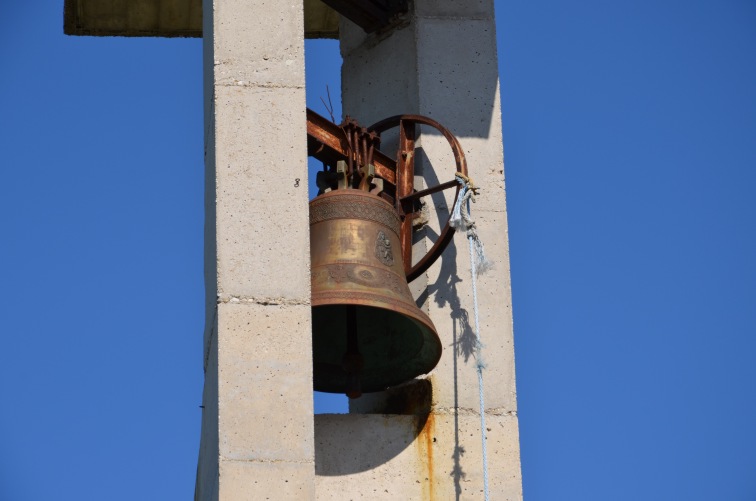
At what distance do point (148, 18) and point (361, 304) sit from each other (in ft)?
12.6

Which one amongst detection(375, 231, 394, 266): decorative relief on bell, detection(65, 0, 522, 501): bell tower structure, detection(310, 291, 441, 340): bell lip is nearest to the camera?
detection(65, 0, 522, 501): bell tower structure

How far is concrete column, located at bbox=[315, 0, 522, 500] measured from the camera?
471 inches

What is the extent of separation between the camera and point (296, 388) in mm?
11016

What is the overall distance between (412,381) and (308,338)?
1.38 meters

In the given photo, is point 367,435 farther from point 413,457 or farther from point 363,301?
point 363,301

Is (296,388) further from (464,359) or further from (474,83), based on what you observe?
(474,83)

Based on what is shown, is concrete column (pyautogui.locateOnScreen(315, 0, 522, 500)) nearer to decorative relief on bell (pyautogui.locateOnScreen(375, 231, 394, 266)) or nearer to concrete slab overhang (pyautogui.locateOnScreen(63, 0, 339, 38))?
decorative relief on bell (pyautogui.locateOnScreen(375, 231, 394, 266))

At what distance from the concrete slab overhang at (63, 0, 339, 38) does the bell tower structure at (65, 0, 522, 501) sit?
3.22ft

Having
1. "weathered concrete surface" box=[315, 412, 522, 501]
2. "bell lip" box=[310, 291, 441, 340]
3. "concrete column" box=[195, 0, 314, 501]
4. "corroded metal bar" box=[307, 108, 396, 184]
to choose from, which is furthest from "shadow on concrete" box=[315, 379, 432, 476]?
"corroded metal bar" box=[307, 108, 396, 184]

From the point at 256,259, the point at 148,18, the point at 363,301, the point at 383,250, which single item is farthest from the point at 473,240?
the point at 148,18

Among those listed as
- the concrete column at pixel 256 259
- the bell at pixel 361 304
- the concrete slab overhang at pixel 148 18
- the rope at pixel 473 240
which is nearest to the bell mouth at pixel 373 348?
the bell at pixel 361 304

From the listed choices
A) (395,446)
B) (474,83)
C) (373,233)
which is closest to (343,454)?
(395,446)

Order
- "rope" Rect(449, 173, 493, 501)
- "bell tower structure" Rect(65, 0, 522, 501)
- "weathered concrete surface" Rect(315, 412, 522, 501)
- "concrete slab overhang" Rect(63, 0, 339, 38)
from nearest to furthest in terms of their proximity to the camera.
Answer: "bell tower structure" Rect(65, 0, 522, 501) → "weathered concrete surface" Rect(315, 412, 522, 501) → "rope" Rect(449, 173, 493, 501) → "concrete slab overhang" Rect(63, 0, 339, 38)

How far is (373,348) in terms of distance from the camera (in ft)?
41.3
